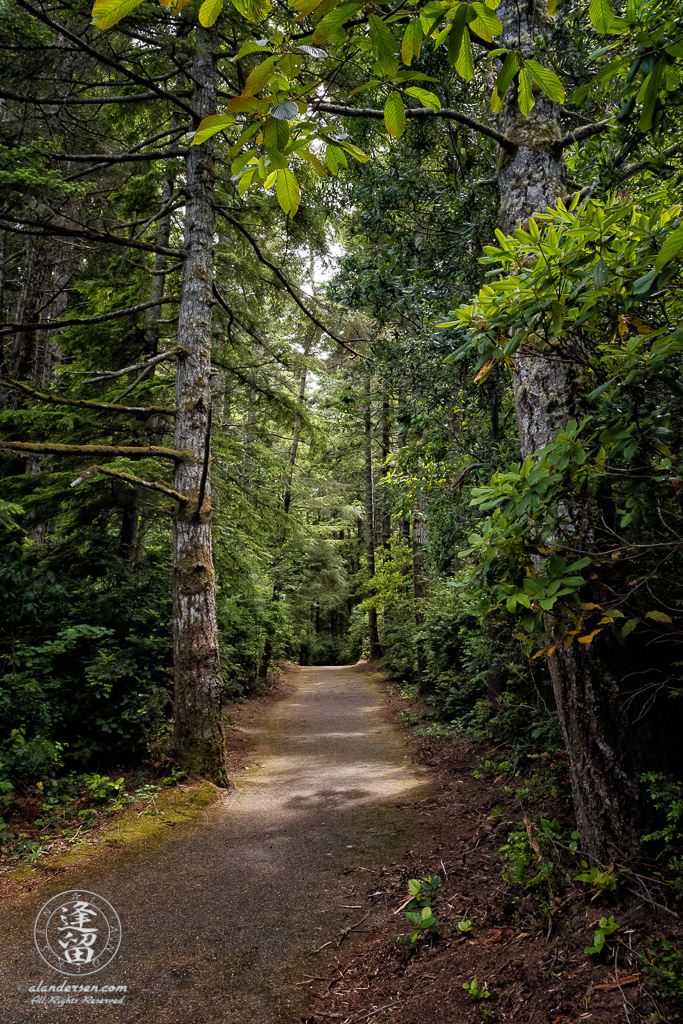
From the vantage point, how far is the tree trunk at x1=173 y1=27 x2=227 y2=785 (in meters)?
6.50

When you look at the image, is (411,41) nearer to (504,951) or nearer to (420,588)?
(504,951)

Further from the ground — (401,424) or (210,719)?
(401,424)

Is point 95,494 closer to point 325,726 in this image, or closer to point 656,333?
point 325,726

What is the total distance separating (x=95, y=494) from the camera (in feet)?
26.3

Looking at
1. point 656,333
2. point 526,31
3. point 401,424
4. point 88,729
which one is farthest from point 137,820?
point 526,31

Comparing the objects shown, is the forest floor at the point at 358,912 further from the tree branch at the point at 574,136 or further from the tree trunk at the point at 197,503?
the tree branch at the point at 574,136

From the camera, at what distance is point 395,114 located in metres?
1.41

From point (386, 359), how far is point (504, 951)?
5959mm

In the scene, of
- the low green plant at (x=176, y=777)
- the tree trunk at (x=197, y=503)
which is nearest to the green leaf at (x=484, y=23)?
the tree trunk at (x=197, y=503)

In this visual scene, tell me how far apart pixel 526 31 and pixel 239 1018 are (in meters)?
6.91

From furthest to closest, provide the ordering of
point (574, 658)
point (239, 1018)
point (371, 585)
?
1. point (371, 585)
2. point (574, 658)
3. point (239, 1018)

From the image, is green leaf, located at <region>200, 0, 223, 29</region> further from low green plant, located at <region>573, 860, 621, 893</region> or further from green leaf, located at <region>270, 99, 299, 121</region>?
low green plant, located at <region>573, 860, 621, 893</region>

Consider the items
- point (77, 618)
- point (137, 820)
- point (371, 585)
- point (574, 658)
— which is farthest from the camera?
point (371, 585)

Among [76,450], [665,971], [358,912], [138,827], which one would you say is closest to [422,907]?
[358,912]
